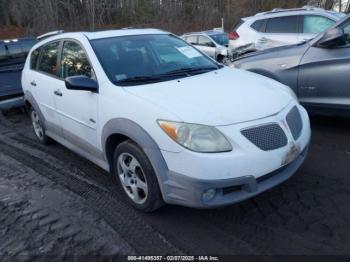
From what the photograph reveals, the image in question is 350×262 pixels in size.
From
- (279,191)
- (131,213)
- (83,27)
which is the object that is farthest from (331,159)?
(83,27)

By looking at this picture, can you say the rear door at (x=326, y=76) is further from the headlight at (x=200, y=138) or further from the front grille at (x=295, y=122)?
the headlight at (x=200, y=138)

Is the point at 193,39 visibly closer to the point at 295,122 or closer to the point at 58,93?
the point at 58,93

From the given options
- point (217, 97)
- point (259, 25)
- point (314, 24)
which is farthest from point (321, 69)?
point (259, 25)

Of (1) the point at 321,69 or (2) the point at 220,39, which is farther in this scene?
(2) the point at 220,39

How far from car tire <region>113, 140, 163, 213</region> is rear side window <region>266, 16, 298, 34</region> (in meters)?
6.26

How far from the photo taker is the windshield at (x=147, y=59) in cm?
352

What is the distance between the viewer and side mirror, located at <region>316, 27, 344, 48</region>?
4.43 meters

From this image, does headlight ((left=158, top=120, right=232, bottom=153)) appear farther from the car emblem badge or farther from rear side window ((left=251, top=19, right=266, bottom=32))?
rear side window ((left=251, top=19, right=266, bottom=32))

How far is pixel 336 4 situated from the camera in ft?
89.7

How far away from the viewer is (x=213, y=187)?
2.65 metres

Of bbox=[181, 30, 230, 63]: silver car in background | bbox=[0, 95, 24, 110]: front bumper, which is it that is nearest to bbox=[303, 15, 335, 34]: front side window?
bbox=[181, 30, 230, 63]: silver car in background

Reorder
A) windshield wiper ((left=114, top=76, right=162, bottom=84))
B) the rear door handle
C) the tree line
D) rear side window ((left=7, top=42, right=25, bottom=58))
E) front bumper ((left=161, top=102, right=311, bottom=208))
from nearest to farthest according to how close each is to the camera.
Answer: front bumper ((left=161, top=102, right=311, bottom=208)), windshield wiper ((left=114, top=76, right=162, bottom=84)), the rear door handle, rear side window ((left=7, top=42, right=25, bottom=58)), the tree line

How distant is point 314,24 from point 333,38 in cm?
379

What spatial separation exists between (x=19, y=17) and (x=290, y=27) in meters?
35.8
